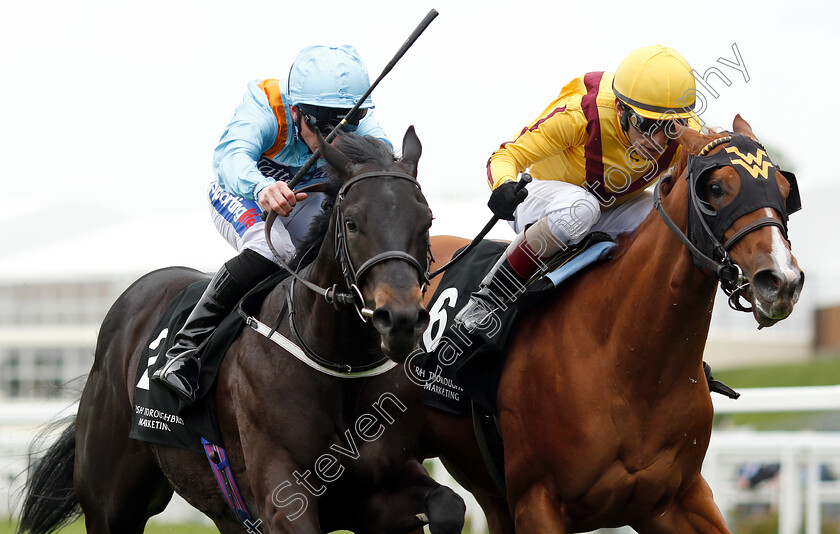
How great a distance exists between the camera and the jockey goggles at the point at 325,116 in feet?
13.6

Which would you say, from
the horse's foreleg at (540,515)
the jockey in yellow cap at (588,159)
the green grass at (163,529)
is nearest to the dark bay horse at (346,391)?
the horse's foreleg at (540,515)

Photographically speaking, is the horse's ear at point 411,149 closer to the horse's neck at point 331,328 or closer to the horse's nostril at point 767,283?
the horse's neck at point 331,328

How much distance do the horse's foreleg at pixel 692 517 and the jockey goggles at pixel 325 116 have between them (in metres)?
1.87

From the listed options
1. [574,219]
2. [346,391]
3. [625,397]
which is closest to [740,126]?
[574,219]

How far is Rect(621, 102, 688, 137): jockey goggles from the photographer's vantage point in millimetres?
3959

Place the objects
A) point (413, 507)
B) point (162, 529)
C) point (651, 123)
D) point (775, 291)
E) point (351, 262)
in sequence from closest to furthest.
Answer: point (775, 291) < point (351, 262) < point (413, 507) < point (651, 123) < point (162, 529)

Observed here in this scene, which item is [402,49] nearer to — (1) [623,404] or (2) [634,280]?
(2) [634,280]

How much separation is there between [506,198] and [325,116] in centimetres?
80

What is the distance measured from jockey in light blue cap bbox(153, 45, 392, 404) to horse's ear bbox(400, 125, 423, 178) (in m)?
0.41

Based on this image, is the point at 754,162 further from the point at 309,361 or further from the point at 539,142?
the point at 309,361

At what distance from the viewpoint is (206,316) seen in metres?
4.45

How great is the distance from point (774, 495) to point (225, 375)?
13.2 feet

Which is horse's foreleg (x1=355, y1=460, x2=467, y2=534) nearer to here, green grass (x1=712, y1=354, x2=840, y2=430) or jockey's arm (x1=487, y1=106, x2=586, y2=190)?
jockey's arm (x1=487, y1=106, x2=586, y2=190)

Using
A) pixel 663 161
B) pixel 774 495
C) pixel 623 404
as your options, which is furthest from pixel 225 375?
pixel 774 495
